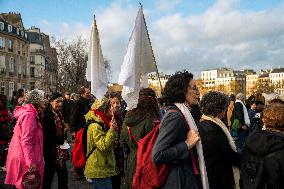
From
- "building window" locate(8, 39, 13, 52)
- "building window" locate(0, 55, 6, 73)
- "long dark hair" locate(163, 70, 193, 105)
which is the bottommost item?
"long dark hair" locate(163, 70, 193, 105)

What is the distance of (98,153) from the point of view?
20.4 ft

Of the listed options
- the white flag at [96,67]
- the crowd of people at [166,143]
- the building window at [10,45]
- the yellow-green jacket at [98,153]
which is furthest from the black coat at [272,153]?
the building window at [10,45]

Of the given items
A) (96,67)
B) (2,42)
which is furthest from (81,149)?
(2,42)

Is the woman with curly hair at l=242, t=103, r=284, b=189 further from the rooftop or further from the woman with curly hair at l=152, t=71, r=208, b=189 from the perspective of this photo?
the rooftop

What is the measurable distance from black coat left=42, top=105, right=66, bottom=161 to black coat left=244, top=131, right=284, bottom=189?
11.1ft

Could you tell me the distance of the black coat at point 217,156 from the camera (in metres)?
4.41

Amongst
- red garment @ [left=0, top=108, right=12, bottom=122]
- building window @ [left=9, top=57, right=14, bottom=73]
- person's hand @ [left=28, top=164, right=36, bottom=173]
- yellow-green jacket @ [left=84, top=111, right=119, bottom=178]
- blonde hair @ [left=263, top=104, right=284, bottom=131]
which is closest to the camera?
blonde hair @ [left=263, top=104, right=284, bottom=131]

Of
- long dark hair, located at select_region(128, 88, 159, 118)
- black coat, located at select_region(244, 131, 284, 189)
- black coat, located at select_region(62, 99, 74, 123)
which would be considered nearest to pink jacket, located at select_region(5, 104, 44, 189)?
long dark hair, located at select_region(128, 88, 159, 118)

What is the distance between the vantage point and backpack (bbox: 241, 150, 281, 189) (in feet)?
13.7

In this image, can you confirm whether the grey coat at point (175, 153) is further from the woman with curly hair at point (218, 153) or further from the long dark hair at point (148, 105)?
the long dark hair at point (148, 105)

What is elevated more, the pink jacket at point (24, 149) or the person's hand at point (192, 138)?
the person's hand at point (192, 138)

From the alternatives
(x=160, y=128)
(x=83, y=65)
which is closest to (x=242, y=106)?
(x=160, y=128)

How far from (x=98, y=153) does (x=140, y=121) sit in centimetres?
87

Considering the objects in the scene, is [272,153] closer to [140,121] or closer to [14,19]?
[140,121]
